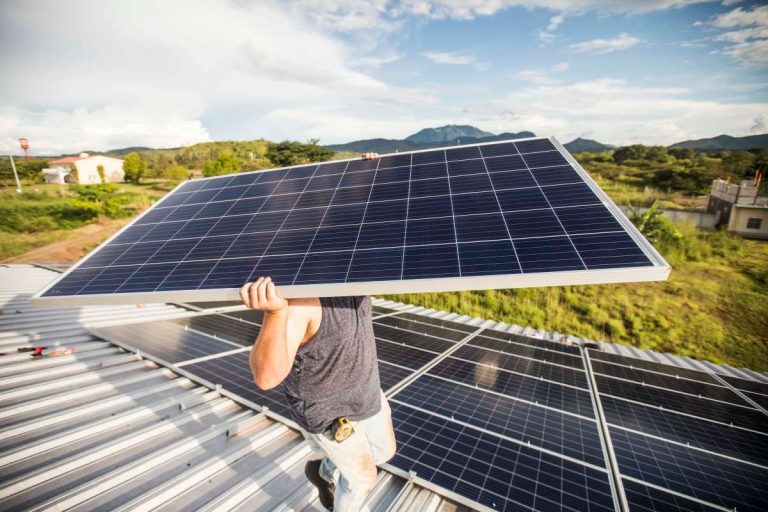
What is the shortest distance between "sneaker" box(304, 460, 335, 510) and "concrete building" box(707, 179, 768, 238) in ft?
137

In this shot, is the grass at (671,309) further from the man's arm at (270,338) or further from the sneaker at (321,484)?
the man's arm at (270,338)

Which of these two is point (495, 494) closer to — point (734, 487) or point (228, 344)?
point (734, 487)

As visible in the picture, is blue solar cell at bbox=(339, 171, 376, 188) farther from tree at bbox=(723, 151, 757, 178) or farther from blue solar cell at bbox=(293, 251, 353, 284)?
tree at bbox=(723, 151, 757, 178)

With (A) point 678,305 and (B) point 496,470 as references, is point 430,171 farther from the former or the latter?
(A) point 678,305

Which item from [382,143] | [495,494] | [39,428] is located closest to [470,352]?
[495,494]

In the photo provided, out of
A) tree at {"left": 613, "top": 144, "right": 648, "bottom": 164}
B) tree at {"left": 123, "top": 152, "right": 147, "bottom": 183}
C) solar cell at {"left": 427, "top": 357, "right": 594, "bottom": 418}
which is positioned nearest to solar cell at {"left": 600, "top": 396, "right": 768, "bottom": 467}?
solar cell at {"left": 427, "top": 357, "right": 594, "bottom": 418}

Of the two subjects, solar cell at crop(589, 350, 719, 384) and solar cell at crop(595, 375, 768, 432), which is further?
solar cell at crop(589, 350, 719, 384)

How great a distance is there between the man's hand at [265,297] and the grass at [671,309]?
1735 centimetres

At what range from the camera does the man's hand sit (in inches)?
111

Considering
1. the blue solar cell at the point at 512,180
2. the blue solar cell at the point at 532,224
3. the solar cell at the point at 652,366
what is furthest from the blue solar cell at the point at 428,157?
the solar cell at the point at 652,366

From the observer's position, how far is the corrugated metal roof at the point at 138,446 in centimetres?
429

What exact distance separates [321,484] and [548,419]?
4533 mm

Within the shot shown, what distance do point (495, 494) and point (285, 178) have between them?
23.9 ft

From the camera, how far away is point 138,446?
517cm
